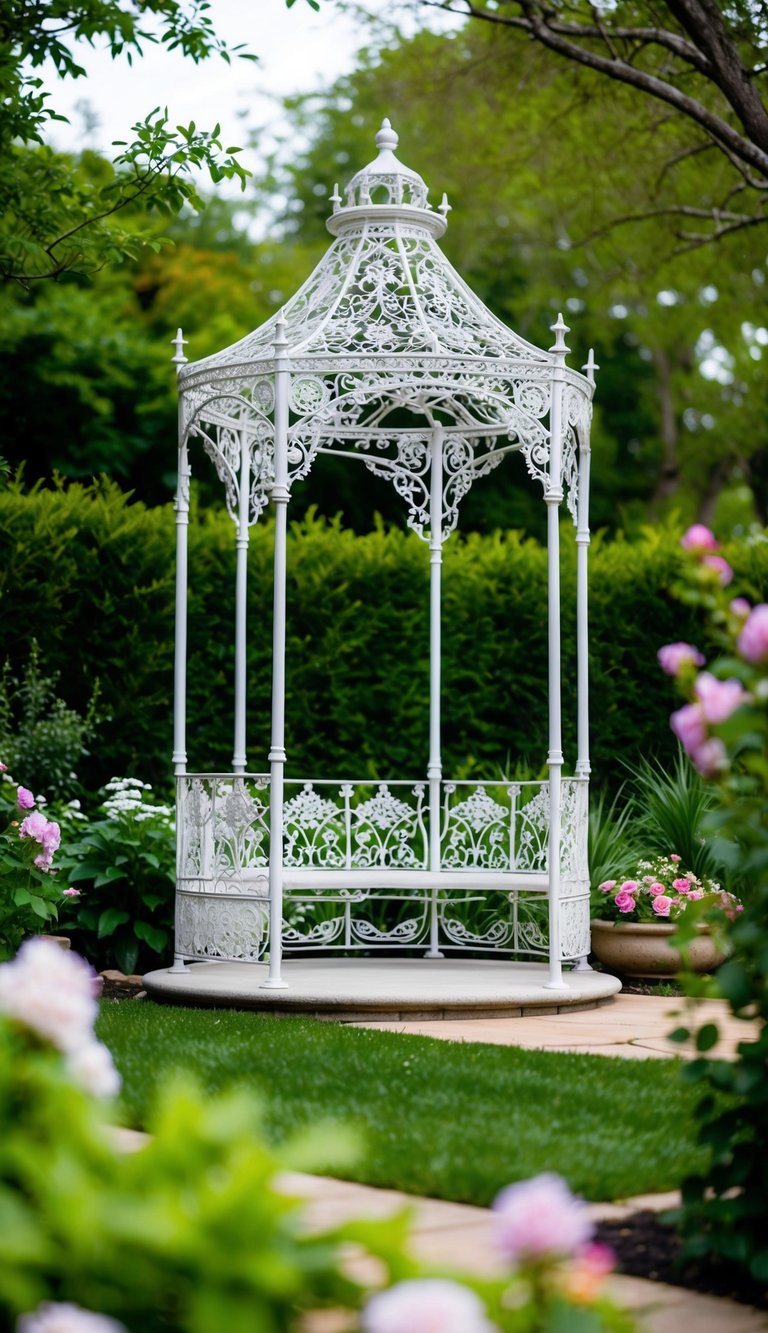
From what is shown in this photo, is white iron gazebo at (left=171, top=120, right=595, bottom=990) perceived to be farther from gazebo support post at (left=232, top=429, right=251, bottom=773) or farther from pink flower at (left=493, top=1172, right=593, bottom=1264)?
pink flower at (left=493, top=1172, right=593, bottom=1264)

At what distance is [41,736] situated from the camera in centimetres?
826

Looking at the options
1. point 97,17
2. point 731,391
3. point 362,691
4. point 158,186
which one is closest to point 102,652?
point 362,691

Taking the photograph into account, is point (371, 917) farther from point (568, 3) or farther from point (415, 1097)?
point (568, 3)

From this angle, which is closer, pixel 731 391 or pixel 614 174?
pixel 614 174

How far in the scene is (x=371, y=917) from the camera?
838 centimetres

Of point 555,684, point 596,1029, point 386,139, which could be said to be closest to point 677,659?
point 596,1029

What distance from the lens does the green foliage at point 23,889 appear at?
6.14m

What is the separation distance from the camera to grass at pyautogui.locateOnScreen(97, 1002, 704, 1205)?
3.77 m

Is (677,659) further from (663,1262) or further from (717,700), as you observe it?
(663,1262)

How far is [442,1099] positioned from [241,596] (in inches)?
160

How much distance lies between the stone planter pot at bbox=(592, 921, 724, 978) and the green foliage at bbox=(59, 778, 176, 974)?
7.29ft

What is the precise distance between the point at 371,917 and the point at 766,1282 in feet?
18.2

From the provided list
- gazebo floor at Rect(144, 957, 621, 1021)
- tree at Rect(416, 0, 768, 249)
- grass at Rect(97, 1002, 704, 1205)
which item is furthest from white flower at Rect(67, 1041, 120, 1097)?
tree at Rect(416, 0, 768, 249)

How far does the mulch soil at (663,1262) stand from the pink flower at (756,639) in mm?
1149
